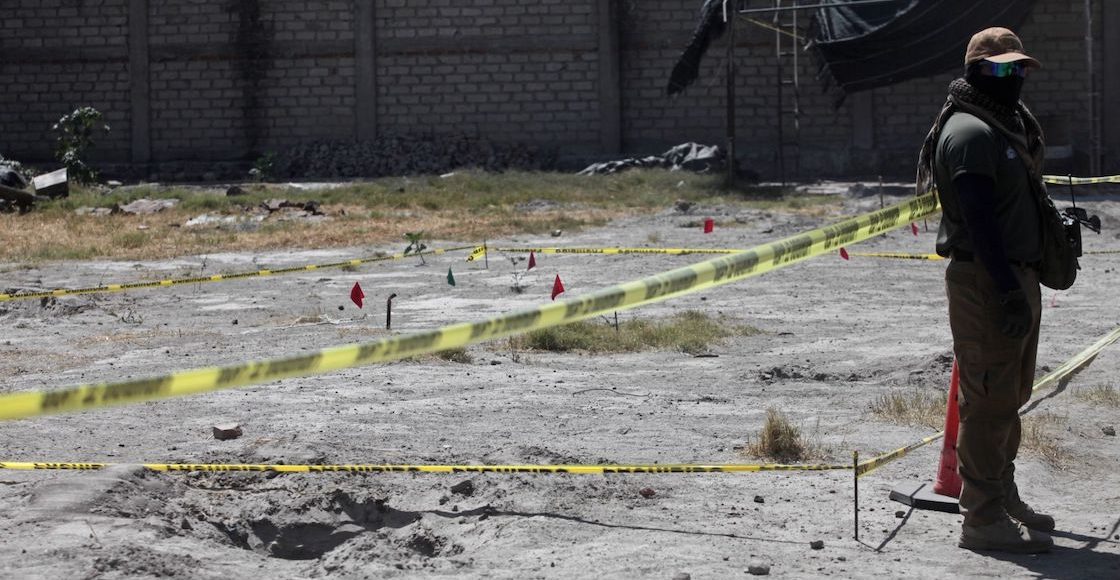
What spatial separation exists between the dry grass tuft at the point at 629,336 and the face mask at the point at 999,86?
479 centimetres

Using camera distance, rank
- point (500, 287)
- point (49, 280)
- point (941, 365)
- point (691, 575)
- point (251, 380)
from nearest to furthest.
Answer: point (251, 380)
point (691, 575)
point (941, 365)
point (500, 287)
point (49, 280)

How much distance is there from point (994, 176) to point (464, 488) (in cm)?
239

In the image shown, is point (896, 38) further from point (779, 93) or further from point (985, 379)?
point (985, 379)

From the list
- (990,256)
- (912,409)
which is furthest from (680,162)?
(990,256)

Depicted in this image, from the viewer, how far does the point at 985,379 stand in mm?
4895

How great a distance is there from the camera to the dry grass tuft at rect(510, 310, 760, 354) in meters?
9.66

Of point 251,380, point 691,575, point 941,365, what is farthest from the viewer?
point 941,365

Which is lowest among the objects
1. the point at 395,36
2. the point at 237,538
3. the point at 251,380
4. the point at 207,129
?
the point at 237,538

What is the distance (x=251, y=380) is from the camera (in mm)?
4176

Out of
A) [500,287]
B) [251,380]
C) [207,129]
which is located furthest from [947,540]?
[207,129]

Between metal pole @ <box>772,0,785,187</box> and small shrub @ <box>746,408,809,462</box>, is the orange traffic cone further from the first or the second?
metal pole @ <box>772,0,785,187</box>

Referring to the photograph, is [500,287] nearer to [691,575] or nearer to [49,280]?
[49,280]

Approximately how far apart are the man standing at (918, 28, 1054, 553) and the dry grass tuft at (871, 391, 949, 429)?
197cm

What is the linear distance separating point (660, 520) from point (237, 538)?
1.61 m
